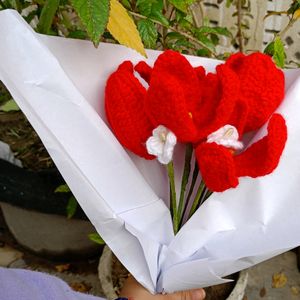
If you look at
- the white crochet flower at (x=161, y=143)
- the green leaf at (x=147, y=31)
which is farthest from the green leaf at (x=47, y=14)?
the white crochet flower at (x=161, y=143)

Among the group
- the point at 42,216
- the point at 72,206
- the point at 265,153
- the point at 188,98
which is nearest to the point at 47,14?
the point at 188,98

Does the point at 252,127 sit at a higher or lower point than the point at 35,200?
higher

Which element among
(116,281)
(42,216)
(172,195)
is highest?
(172,195)

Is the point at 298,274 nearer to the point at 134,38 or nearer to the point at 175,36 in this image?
the point at 175,36

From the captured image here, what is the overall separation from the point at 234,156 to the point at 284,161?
68 millimetres

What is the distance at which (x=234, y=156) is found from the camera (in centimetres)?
57

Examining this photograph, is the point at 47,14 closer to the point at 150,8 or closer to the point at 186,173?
the point at 150,8

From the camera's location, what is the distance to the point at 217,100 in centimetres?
56

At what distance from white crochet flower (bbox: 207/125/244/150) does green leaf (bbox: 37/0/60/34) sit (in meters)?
0.29

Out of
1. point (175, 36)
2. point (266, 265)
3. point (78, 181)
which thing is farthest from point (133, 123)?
point (266, 265)

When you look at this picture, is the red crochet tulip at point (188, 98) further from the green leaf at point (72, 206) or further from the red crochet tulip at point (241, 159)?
the green leaf at point (72, 206)

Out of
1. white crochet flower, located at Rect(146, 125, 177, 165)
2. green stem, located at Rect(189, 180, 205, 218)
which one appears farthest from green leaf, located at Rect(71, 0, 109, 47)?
green stem, located at Rect(189, 180, 205, 218)

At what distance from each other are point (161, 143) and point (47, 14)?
0.28 metres

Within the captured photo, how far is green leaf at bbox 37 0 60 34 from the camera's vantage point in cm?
65
